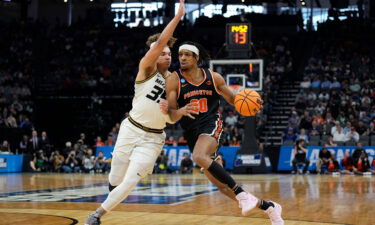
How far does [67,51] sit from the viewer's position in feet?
111

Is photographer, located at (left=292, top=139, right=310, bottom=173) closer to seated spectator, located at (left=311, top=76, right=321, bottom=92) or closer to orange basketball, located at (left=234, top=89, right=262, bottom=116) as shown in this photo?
seated spectator, located at (left=311, top=76, right=321, bottom=92)

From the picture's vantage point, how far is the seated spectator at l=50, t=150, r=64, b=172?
24.3m

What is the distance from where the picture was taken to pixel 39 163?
2433cm

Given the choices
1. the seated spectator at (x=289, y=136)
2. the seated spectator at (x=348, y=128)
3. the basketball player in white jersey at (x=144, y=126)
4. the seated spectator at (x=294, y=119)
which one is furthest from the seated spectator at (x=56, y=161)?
the basketball player in white jersey at (x=144, y=126)

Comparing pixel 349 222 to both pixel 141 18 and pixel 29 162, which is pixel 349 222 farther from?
pixel 141 18

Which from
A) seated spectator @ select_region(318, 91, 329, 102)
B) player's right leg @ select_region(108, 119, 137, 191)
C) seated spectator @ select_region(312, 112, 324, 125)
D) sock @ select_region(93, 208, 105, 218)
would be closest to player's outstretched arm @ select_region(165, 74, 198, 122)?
player's right leg @ select_region(108, 119, 137, 191)

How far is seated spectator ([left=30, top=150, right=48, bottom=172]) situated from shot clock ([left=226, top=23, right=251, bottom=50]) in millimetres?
9105

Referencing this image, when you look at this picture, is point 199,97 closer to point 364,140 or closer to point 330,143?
point 330,143

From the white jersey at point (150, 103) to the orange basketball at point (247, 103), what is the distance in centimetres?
84

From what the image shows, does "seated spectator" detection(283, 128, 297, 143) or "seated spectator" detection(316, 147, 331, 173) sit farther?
"seated spectator" detection(283, 128, 297, 143)

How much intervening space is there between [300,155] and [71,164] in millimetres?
8970

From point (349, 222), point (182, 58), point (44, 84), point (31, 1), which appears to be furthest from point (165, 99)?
point (31, 1)

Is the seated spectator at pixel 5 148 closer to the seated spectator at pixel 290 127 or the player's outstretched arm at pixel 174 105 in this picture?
the seated spectator at pixel 290 127

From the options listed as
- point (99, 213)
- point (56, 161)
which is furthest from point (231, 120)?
point (99, 213)
